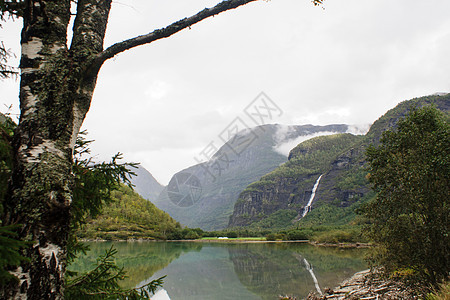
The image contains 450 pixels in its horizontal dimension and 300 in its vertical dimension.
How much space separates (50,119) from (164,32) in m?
1.10

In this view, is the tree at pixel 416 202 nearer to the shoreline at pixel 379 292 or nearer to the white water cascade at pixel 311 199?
the shoreline at pixel 379 292

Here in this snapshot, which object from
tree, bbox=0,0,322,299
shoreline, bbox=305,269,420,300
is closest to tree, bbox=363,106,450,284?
shoreline, bbox=305,269,420,300

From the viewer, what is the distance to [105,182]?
366cm

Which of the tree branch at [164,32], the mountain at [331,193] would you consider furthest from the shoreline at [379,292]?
the mountain at [331,193]

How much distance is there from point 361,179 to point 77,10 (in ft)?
534

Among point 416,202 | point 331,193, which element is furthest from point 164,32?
point 331,193

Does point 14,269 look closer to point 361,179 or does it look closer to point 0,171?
point 0,171

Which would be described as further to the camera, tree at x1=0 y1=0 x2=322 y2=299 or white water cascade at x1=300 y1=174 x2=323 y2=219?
white water cascade at x1=300 y1=174 x2=323 y2=219

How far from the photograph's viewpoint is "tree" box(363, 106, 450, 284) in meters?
8.24

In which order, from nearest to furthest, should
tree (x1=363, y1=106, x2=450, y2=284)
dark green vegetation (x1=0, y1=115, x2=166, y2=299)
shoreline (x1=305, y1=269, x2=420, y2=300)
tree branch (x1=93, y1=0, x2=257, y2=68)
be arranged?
tree branch (x1=93, y1=0, x2=257, y2=68) → dark green vegetation (x1=0, y1=115, x2=166, y2=299) → tree (x1=363, y1=106, x2=450, y2=284) → shoreline (x1=305, y1=269, x2=420, y2=300)

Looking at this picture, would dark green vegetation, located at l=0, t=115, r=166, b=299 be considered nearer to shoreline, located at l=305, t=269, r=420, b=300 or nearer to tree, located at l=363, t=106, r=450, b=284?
tree, located at l=363, t=106, r=450, b=284

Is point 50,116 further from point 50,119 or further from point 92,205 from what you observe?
point 92,205

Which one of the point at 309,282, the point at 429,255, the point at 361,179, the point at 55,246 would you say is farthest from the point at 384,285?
the point at 361,179

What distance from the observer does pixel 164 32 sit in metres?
2.22
